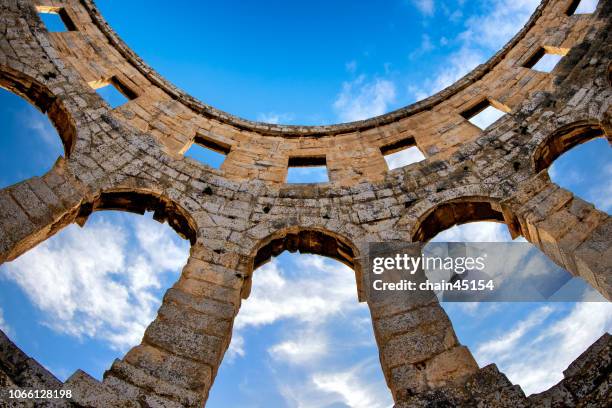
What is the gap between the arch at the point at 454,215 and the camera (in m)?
7.38

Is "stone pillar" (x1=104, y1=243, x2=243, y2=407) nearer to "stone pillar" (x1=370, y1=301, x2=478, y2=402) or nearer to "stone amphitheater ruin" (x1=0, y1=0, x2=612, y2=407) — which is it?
"stone amphitheater ruin" (x1=0, y1=0, x2=612, y2=407)

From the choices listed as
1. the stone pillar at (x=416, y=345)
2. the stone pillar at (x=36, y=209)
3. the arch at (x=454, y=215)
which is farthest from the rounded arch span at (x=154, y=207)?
the arch at (x=454, y=215)

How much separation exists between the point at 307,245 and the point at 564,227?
13.1 feet

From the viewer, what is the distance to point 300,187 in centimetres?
859

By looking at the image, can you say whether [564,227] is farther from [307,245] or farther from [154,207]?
[154,207]

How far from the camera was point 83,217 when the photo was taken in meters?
7.02

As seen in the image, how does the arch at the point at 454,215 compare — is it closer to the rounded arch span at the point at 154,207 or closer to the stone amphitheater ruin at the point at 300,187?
the stone amphitheater ruin at the point at 300,187

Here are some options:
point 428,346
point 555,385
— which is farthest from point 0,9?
point 555,385

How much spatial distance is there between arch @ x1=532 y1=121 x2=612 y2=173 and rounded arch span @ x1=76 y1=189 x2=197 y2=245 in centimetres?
614

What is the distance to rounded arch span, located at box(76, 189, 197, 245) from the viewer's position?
7.45 m

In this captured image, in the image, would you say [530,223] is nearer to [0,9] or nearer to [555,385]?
[555,385]

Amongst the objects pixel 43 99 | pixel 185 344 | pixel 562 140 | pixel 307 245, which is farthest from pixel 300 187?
pixel 43 99

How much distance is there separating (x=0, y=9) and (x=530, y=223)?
1126 centimetres

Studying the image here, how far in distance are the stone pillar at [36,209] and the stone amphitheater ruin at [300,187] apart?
2 centimetres
